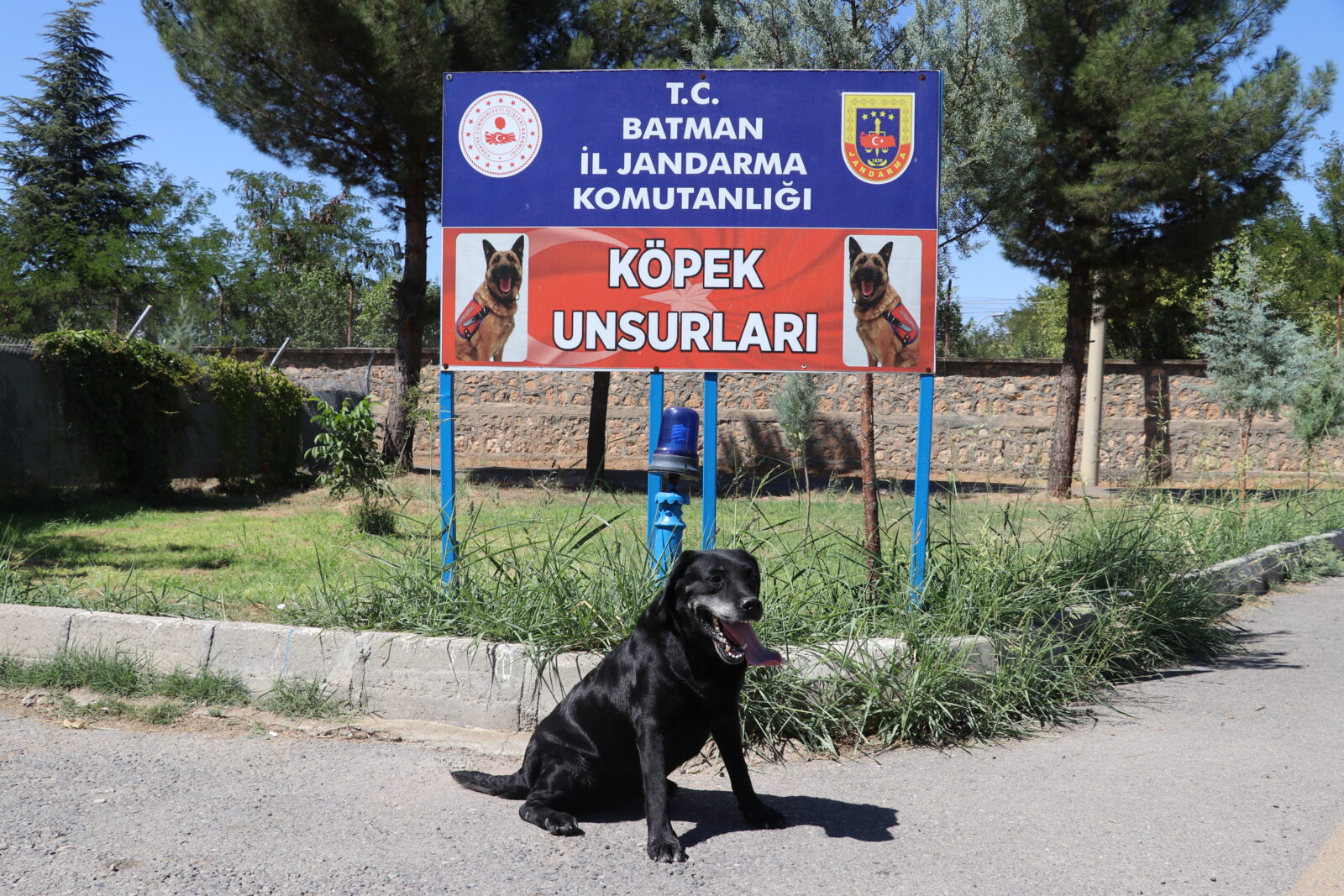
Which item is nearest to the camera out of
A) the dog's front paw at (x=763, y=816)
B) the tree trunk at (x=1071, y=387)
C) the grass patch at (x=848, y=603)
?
the dog's front paw at (x=763, y=816)

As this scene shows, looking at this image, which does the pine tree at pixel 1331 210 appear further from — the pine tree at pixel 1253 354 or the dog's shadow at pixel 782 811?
the dog's shadow at pixel 782 811

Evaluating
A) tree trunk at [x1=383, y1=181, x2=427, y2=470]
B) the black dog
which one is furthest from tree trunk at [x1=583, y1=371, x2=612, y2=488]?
the black dog

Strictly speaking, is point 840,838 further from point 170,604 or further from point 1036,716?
point 170,604

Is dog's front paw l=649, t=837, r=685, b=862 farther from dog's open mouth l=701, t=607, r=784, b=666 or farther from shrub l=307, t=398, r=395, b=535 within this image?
shrub l=307, t=398, r=395, b=535

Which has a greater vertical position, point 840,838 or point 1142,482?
point 1142,482

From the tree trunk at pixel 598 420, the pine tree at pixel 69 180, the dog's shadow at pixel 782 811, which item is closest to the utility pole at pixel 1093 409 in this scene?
the tree trunk at pixel 598 420

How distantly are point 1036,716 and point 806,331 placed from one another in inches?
88.1

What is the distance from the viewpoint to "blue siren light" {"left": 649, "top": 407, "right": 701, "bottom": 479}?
5.24 m

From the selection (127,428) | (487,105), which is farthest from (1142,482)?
(127,428)

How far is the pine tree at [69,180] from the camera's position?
3566cm

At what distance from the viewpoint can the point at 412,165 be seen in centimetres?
1538

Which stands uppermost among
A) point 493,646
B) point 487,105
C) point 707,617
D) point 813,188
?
point 487,105

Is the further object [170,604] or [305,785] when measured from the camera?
[170,604]

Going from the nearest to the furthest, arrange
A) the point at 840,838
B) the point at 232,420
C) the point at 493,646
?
the point at 840,838 → the point at 493,646 → the point at 232,420
